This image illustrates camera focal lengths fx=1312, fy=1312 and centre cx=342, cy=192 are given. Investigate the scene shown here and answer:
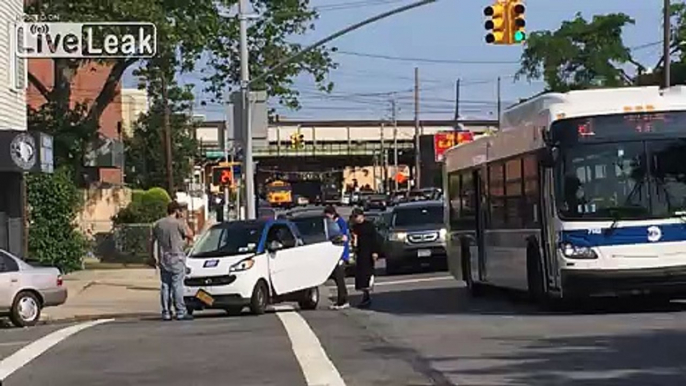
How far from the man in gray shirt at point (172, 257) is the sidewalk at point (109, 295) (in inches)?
141

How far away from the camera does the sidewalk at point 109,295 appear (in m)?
24.8

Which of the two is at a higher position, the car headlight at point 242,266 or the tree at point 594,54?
the tree at point 594,54

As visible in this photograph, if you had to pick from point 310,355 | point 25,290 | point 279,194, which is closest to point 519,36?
point 25,290

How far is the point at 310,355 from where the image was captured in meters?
14.6

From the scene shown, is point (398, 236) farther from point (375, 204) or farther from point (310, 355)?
point (375, 204)

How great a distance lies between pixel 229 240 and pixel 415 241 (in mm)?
11634

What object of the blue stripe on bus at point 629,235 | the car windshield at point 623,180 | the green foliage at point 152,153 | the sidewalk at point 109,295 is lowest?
the sidewalk at point 109,295

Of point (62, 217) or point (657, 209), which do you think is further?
point (62, 217)

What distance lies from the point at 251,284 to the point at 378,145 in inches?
4965

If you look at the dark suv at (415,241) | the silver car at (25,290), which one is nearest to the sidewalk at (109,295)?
the silver car at (25,290)

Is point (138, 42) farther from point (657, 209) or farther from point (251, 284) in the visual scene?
point (657, 209)

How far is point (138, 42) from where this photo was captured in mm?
29750

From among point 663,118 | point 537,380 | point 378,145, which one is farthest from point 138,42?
point 378,145

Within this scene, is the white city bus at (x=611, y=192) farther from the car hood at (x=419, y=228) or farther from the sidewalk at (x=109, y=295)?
the car hood at (x=419, y=228)
